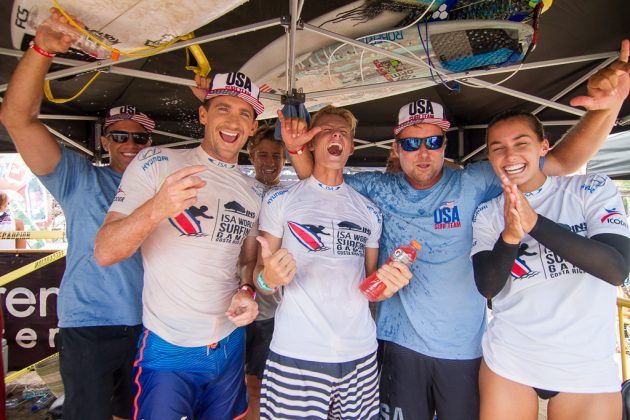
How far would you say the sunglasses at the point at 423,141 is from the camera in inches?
88.8

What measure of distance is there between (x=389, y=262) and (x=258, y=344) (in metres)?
1.55

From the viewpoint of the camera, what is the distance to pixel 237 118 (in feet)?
6.53

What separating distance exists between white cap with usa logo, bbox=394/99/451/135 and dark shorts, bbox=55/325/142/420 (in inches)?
82.3

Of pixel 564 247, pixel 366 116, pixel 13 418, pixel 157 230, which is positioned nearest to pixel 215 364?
pixel 157 230

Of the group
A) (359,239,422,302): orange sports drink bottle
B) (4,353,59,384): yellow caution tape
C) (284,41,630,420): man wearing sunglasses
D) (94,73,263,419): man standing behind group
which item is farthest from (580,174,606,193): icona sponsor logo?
(4,353,59,384): yellow caution tape

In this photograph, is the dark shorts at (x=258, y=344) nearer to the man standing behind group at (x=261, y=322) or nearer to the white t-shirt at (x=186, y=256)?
the man standing behind group at (x=261, y=322)

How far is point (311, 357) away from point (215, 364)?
48 cm

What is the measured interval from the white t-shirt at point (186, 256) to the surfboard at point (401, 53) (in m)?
1.53

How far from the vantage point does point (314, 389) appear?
1.76 meters

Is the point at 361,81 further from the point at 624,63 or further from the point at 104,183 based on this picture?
the point at 104,183

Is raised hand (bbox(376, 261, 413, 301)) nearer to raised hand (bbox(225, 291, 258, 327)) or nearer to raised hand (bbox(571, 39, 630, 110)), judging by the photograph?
raised hand (bbox(225, 291, 258, 327))

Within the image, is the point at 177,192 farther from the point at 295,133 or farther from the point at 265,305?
the point at 265,305

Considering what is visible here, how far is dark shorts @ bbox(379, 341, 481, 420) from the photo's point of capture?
2029 millimetres

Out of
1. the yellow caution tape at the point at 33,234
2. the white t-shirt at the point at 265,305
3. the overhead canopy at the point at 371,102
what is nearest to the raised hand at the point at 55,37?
the overhead canopy at the point at 371,102
